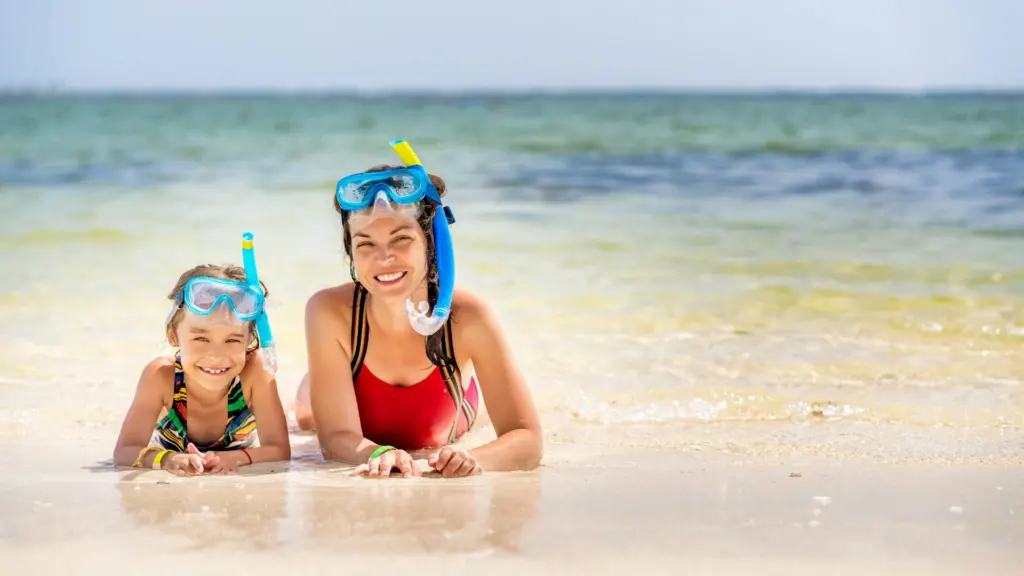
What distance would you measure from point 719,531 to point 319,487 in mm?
1135

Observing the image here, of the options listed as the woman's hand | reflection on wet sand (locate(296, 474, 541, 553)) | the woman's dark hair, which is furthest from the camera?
the woman's dark hair

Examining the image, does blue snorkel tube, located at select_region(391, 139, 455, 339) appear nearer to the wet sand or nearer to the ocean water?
the wet sand

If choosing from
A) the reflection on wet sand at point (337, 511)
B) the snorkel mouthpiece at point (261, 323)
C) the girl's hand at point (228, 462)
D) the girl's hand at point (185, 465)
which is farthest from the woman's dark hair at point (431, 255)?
the girl's hand at point (185, 465)

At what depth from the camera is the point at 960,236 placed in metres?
9.63

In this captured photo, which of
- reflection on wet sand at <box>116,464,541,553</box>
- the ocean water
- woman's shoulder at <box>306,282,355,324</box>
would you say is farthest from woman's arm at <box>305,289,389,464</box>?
the ocean water

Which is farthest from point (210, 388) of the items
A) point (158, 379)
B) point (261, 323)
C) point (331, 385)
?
point (331, 385)

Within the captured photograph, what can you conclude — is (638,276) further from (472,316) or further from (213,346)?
(213,346)

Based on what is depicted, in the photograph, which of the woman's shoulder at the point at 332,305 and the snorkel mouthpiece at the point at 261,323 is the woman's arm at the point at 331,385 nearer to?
the woman's shoulder at the point at 332,305

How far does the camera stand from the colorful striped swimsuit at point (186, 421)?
397 cm

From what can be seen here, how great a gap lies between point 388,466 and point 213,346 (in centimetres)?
78

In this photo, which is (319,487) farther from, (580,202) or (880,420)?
(580,202)

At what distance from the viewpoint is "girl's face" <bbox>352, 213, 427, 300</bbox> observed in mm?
3734

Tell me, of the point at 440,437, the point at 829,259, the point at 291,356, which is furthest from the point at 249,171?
the point at 440,437

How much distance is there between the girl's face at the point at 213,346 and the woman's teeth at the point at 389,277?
490mm
